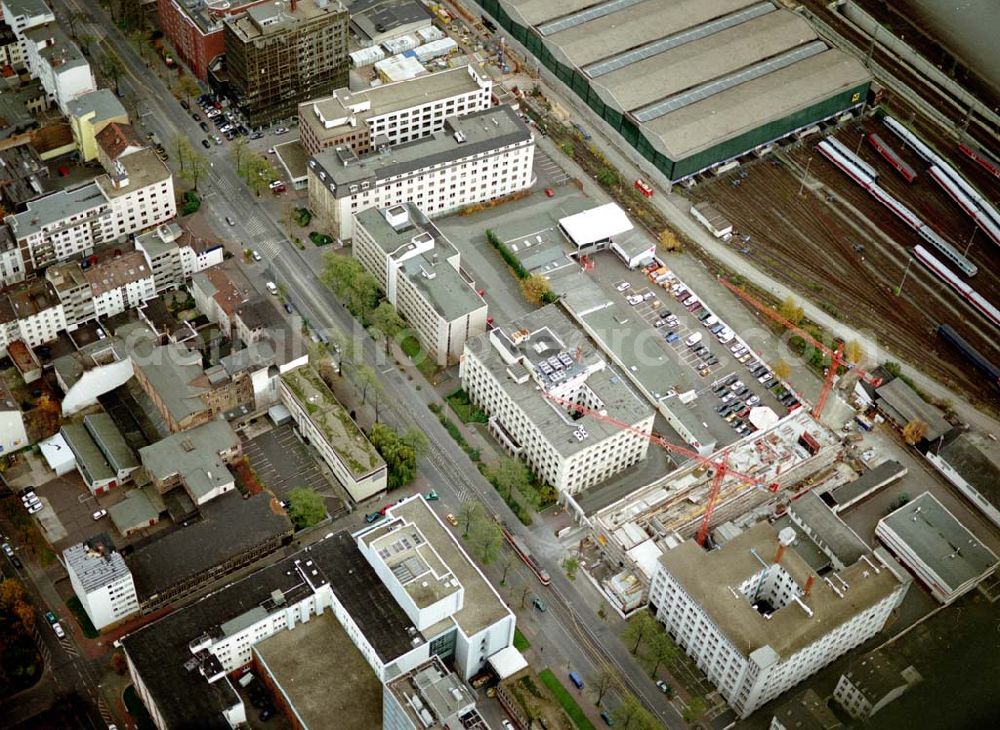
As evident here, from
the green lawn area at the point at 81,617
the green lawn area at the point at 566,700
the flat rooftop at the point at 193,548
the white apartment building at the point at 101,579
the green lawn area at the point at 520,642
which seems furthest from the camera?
the green lawn area at the point at 520,642

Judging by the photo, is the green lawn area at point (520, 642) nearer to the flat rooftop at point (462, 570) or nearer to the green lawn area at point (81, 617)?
the flat rooftop at point (462, 570)

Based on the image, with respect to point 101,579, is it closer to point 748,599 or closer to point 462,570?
point 462,570

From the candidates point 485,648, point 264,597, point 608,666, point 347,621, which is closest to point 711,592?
point 608,666

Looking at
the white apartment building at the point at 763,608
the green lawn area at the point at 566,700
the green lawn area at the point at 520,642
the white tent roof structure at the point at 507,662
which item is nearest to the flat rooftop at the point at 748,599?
the white apartment building at the point at 763,608

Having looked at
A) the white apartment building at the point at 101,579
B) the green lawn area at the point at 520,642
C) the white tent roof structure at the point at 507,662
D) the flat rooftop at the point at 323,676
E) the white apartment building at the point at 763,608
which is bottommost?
the white apartment building at the point at 763,608

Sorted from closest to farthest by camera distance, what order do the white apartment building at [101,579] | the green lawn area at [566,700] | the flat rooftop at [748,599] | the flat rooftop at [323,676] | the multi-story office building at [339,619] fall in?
the flat rooftop at [323,676] < the multi-story office building at [339,619] < the flat rooftop at [748,599] < the white apartment building at [101,579] < the green lawn area at [566,700]

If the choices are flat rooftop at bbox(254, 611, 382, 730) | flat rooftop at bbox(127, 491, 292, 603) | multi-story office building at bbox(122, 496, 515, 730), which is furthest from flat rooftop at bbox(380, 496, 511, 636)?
flat rooftop at bbox(127, 491, 292, 603)

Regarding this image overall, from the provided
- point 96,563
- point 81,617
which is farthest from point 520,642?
point 81,617
